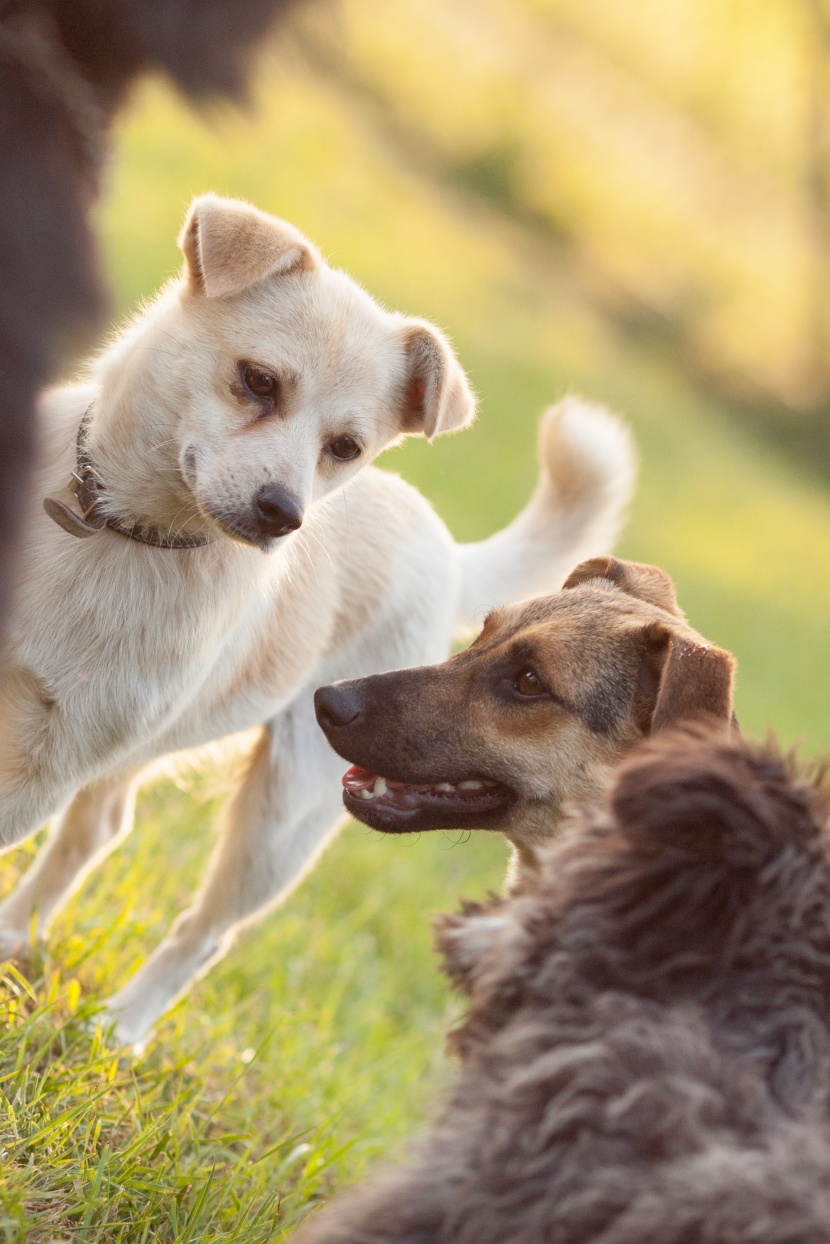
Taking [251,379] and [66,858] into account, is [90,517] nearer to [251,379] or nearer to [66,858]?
[251,379]

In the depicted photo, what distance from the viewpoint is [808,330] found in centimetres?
2497

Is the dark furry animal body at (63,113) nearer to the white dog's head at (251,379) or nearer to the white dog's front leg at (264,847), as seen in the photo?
the white dog's head at (251,379)

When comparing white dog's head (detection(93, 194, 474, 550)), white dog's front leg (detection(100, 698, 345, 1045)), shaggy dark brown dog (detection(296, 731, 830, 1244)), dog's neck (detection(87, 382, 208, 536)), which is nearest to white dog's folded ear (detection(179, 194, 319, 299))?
white dog's head (detection(93, 194, 474, 550))

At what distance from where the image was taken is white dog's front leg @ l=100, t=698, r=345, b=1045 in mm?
3762

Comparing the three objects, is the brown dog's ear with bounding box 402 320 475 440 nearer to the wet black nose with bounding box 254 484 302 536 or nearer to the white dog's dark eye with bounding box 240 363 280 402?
the white dog's dark eye with bounding box 240 363 280 402

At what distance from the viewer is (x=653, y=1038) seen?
1822mm

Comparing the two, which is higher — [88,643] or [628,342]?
[88,643]

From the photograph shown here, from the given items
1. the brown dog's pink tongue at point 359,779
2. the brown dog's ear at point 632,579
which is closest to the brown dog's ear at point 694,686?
the brown dog's ear at point 632,579

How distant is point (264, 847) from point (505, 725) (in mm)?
1085

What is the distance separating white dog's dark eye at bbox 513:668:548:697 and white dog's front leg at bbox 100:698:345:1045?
0.91 metres

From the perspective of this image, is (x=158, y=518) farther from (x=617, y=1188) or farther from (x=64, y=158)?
(x=617, y=1188)

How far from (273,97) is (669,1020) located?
1.45 m

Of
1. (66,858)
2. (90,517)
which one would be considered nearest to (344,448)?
(90,517)

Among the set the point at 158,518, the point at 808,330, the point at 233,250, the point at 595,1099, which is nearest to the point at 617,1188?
the point at 595,1099
